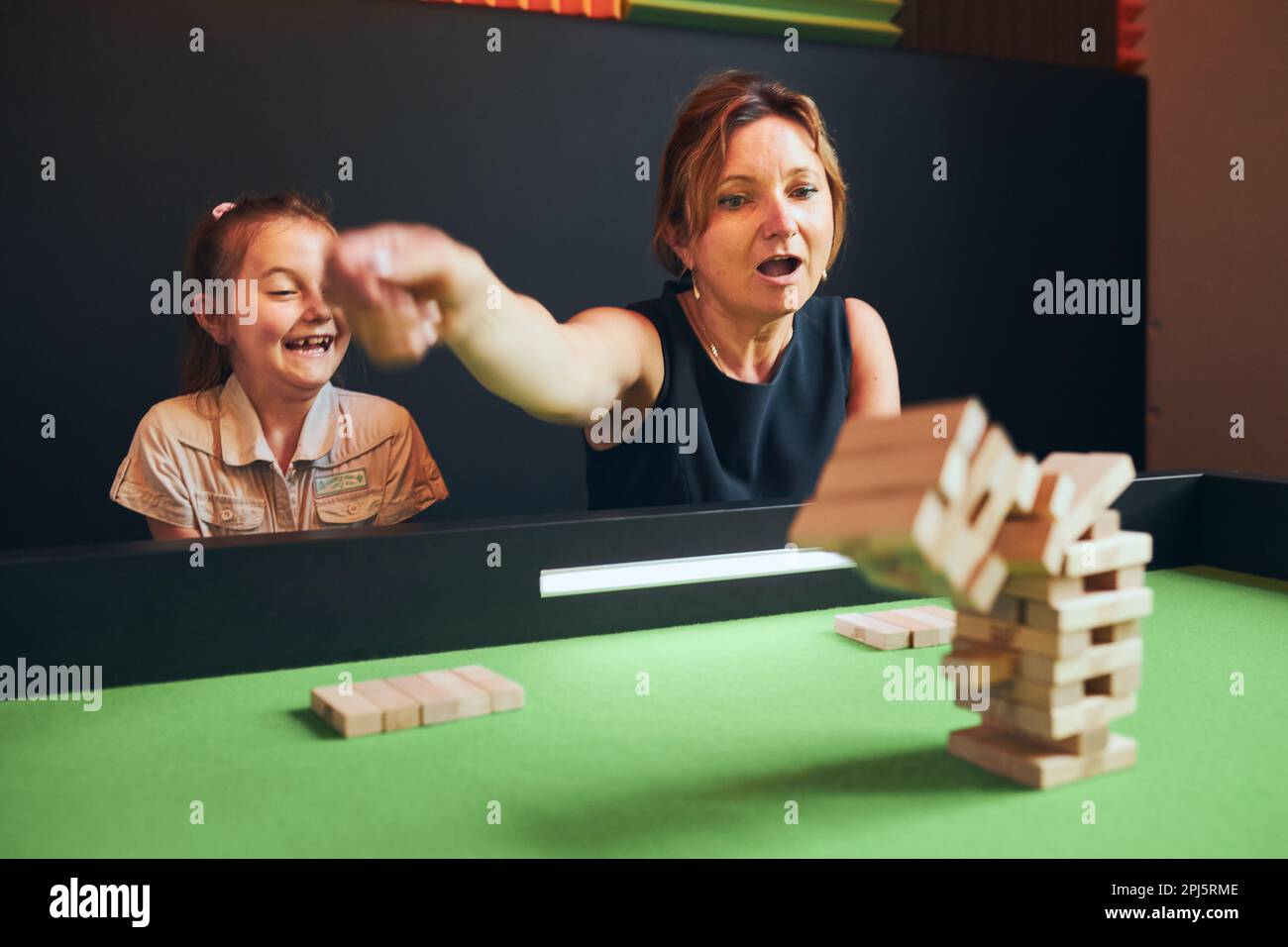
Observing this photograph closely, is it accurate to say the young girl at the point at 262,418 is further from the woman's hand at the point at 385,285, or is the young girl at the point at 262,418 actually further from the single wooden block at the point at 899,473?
the single wooden block at the point at 899,473

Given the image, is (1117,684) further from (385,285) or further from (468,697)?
(385,285)

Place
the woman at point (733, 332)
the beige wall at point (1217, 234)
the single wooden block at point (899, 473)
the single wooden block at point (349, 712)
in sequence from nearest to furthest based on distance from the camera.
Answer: the single wooden block at point (899, 473), the single wooden block at point (349, 712), the woman at point (733, 332), the beige wall at point (1217, 234)

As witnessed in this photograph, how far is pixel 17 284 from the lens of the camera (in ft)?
10.8

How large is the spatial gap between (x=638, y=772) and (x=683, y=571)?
0.63 m

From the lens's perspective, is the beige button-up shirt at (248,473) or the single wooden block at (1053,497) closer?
the single wooden block at (1053,497)

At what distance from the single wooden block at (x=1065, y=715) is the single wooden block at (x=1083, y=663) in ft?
0.09

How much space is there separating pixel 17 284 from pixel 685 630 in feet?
7.99

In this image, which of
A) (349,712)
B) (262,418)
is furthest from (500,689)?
(262,418)

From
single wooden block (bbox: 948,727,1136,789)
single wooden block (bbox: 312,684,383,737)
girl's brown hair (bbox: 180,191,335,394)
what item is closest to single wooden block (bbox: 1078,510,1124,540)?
single wooden block (bbox: 948,727,1136,789)

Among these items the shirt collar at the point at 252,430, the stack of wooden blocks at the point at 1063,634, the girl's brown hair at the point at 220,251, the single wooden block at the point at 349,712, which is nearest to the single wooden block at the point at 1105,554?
the stack of wooden blocks at the point at 1063,634

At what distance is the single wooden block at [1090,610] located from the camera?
1.16m

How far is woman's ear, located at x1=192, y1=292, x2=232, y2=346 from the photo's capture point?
2978 mm

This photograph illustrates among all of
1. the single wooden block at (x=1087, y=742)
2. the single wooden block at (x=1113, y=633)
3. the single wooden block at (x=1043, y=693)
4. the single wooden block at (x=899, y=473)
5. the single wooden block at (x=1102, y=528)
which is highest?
the single wooden block at (x=899, y=473)
